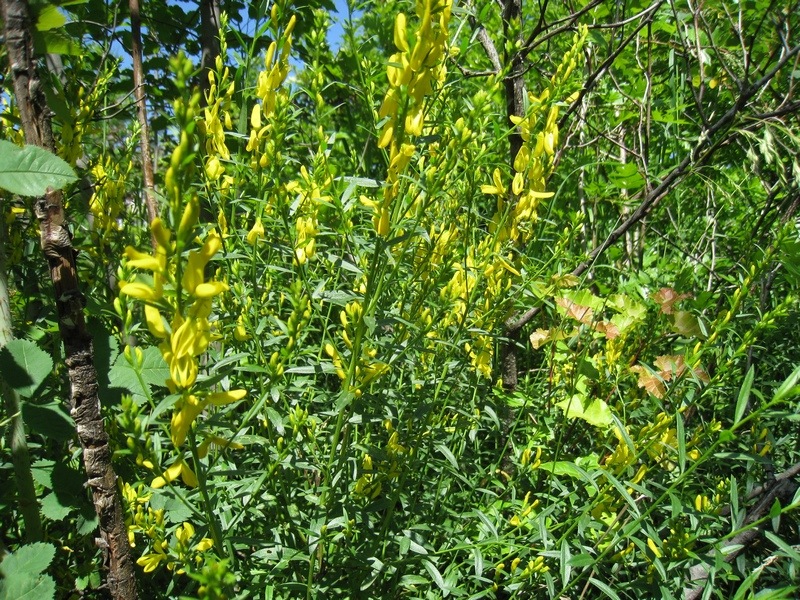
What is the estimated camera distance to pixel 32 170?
104 cm

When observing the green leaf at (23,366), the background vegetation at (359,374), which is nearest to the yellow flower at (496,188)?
the background vegetation at (359,374)

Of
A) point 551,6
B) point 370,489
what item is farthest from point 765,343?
point 551,6

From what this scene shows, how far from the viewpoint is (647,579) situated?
154cm

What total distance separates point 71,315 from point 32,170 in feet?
0.92

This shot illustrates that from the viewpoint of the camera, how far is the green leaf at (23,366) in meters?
1.24

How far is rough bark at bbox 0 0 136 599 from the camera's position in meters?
1.08

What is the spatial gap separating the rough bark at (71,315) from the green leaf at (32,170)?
65mm

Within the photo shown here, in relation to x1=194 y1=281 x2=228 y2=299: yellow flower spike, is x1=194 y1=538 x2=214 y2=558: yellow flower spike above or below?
below

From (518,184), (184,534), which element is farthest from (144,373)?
(518,184)

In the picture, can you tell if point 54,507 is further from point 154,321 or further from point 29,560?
point 154,321

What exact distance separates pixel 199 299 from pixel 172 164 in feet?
Result: 0.67

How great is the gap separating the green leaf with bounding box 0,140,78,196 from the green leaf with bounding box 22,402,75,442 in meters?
0.57

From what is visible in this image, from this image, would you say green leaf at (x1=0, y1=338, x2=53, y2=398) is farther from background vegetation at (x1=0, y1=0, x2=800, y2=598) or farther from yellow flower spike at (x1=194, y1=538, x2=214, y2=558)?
yellow flower spike at (x1=194, y1=538, x2=214, y2=558)

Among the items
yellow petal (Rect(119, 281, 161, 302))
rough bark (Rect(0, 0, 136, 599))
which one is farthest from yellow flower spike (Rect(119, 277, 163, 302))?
rough bark (Rect(0, 0, 136, 599))
